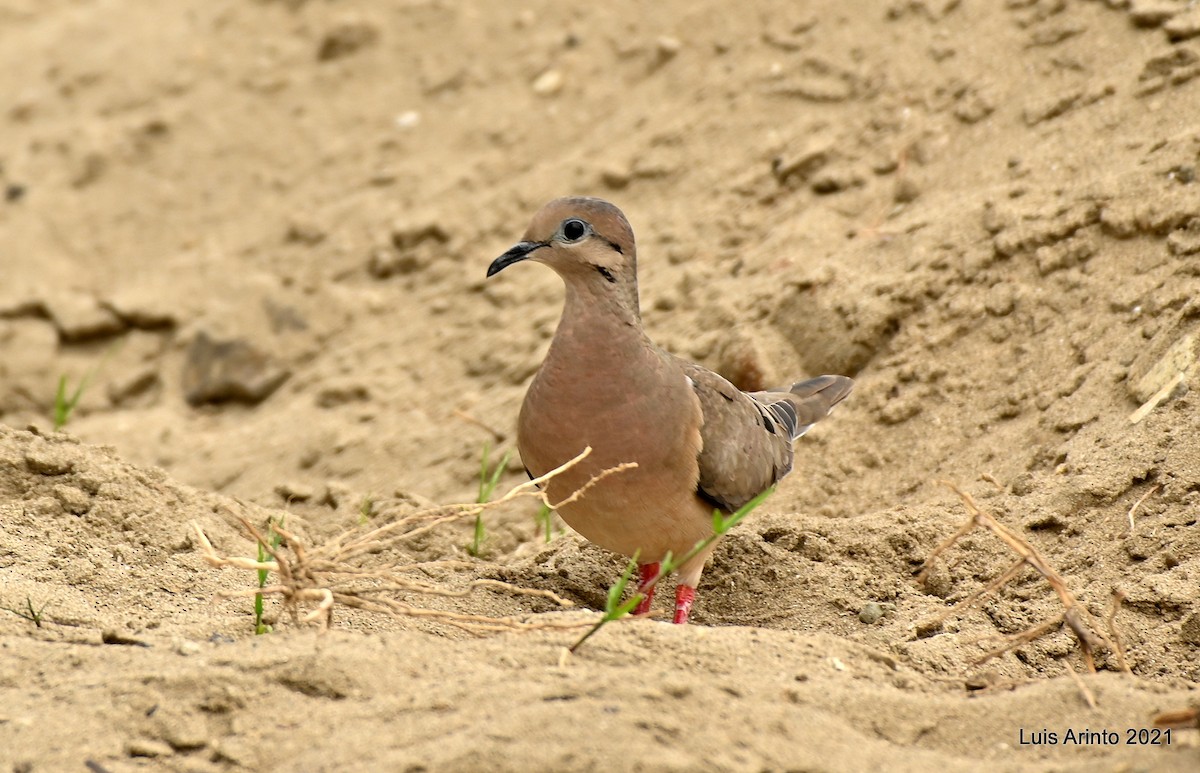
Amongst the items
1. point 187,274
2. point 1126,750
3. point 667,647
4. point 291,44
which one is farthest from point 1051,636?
point 291,44

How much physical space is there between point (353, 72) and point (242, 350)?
2467mm

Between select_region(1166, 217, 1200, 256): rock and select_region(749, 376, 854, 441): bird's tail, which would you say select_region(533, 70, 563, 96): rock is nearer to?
select_region(749, 376, 854, 441): bird's tail

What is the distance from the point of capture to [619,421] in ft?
12.6

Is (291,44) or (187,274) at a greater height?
(291,44)

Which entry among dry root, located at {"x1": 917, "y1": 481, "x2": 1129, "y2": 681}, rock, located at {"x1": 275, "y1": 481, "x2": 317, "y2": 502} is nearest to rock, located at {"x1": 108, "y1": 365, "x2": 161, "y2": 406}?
rock, located at {"x1": 275, "y1": 481, "x2": 317, "y2": 502}

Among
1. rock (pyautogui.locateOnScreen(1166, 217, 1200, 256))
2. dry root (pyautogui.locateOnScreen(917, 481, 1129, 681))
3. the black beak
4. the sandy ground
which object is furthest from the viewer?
rock (pyautogui.locateOnScreen(1166, 217, 1200, 256))

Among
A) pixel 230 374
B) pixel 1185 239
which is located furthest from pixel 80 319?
pixel 1185 239

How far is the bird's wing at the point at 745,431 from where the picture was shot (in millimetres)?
4148

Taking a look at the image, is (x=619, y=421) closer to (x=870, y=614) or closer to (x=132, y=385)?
(x=870, y=614)

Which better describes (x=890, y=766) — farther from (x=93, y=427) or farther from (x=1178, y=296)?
(x=93, y=427)

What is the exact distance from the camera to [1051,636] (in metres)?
3.61

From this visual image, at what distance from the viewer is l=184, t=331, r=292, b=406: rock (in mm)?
6703

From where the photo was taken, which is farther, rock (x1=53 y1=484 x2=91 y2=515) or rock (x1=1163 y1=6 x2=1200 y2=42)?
rock (x1=1163 y1=6 x2=1200 y2=42)

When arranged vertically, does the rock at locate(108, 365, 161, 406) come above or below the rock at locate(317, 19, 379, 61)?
below
